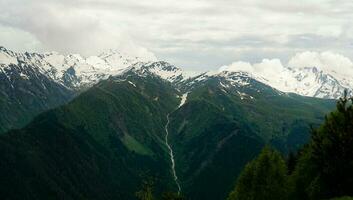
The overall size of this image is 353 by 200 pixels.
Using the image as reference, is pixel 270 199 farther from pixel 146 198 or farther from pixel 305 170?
pixel 146 198

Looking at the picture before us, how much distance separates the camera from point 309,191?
75125mm

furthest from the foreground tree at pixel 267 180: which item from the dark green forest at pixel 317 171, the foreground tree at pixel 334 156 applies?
the foreground tree at pixel 334 156

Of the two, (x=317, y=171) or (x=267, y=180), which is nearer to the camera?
(x=317, y=171)

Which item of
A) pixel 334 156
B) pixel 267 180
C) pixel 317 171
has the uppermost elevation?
pixel 334 156

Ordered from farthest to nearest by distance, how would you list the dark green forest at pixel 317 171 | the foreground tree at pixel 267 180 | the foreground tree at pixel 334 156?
1. the foreground tree at pixel 267 180
2. the dark green forest at pixel 317 171
3. the foreground tree at pixel 334 156

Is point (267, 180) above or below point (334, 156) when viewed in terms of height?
below

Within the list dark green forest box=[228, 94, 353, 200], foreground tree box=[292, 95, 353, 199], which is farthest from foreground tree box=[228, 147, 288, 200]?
foreground tree box=[292, 95, 353, 199]

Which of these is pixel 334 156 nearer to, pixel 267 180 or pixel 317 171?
pixel 317 171

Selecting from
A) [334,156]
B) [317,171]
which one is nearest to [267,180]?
[317,171]

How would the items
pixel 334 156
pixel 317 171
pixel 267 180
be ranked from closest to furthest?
pixel 334 156 → pixel 317 171 → pixel 267 180

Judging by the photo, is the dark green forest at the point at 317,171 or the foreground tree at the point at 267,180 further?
the foreground tree at the point at 267,180

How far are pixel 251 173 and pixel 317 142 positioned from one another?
20.3 m

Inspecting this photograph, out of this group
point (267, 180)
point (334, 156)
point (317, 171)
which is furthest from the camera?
point (267, 180)

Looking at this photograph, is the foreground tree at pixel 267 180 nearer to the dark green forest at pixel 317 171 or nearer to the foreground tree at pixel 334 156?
the dark green forest at pixel 317 171
